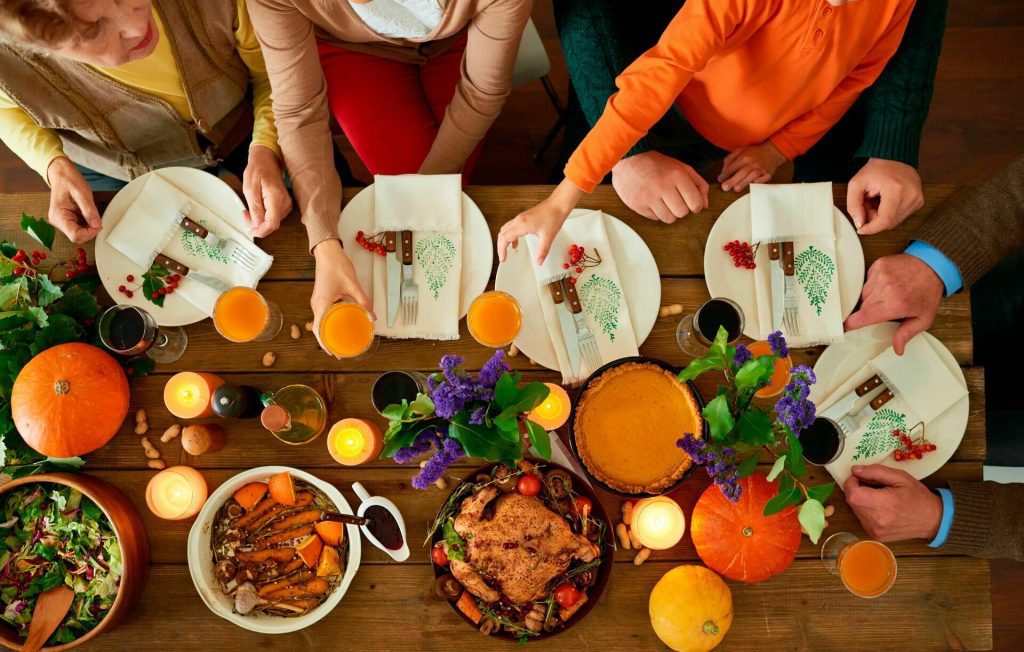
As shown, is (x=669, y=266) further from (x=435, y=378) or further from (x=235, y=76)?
(x=235, y=76)

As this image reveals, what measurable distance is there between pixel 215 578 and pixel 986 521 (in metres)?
1.39

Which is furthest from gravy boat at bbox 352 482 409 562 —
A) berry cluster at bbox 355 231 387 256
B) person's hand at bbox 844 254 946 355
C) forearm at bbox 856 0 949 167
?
forearm at bbox 856 0 949 167

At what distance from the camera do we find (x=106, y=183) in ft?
5.42

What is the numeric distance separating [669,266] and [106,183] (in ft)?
4.76

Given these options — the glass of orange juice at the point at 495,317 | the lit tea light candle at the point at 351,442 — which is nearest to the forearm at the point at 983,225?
the glass of orange juice at the point at 495,317

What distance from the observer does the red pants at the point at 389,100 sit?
161cm

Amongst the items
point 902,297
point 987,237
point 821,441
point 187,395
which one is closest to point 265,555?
point 187,395

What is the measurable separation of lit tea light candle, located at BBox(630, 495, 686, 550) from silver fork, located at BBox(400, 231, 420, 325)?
56 centimetres

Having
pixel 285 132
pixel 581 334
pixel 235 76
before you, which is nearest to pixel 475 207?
pixel 581 334

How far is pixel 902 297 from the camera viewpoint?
1.17 m

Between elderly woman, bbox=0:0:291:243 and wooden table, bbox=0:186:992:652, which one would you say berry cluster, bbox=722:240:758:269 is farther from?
elderly woman, bbox=0:0:291:243

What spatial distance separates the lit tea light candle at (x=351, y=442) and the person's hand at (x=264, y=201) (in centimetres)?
42

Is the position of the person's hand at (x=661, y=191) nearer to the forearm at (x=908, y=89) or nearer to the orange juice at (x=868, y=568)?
the forearm at (x=908, y=89)

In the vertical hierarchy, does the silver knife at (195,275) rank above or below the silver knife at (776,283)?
above
